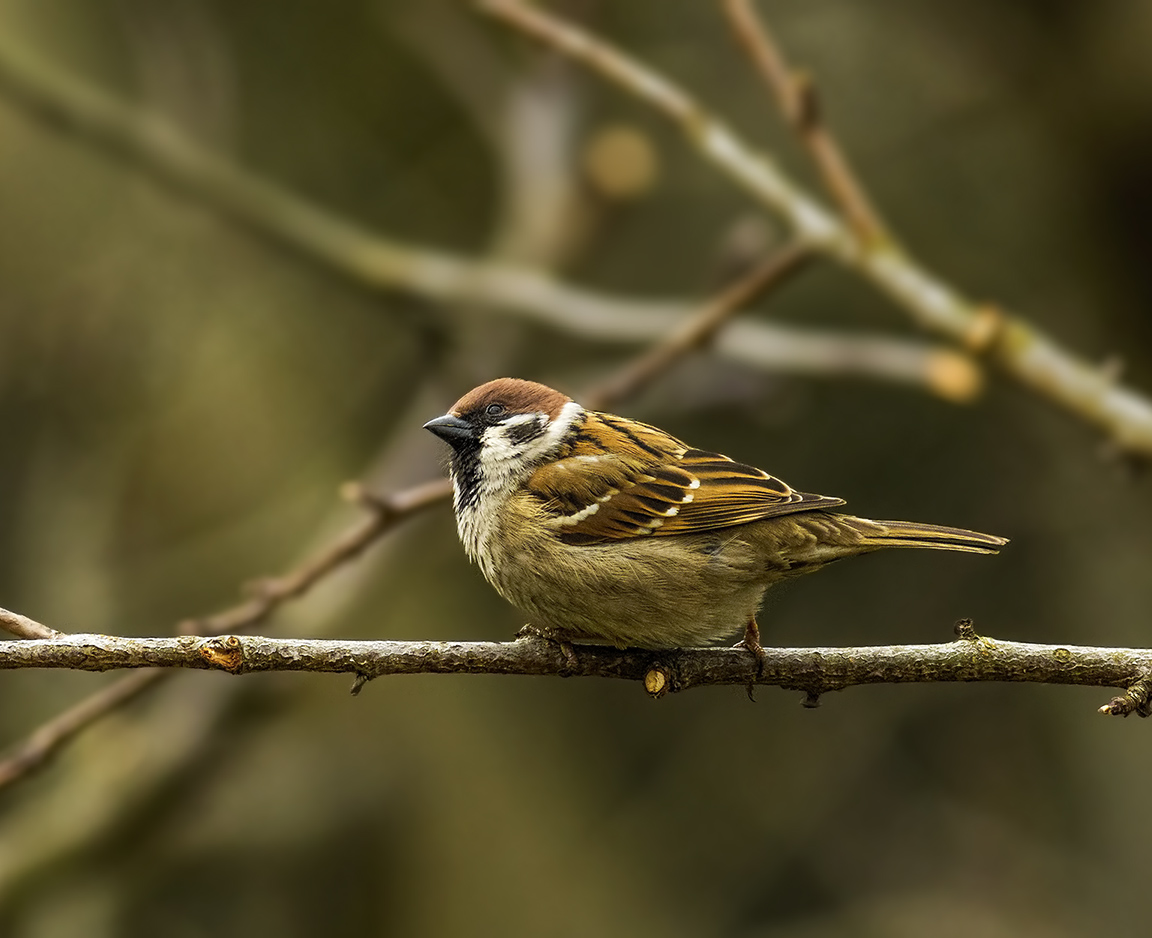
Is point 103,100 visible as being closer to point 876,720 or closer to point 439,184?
point 439,184

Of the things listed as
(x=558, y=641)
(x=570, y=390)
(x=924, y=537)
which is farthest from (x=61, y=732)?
(x=570, y=390)

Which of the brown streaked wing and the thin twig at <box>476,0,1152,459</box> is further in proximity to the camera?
the thin twig at <box>476,0,1152,459</box>

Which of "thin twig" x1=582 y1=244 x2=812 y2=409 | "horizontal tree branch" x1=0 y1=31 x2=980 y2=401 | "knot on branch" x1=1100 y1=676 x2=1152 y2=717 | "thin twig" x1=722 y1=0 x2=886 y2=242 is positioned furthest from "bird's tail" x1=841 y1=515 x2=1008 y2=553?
"horizontal tree branch" x1=0 y1=31 x2=980 y2=401

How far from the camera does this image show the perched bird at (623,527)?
3426 millimetres

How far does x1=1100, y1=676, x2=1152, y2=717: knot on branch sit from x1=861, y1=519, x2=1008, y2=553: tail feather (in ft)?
1.42

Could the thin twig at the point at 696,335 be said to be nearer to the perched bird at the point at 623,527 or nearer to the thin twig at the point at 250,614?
the perched bird at the point at 623,527

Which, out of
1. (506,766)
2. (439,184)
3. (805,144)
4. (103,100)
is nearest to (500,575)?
(805,144)

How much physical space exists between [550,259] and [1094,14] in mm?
2998

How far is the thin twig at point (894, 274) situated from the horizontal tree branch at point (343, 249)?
0.51 meters

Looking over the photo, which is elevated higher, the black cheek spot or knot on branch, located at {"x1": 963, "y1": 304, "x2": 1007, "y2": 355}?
knot on branch, located at {"x1": 963, "y1": 304, "x2": 1007, "y2": 355}

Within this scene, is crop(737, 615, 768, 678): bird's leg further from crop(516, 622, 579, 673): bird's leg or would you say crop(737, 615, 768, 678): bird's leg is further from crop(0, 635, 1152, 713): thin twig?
crop(516, 622, 579, 673): bird's leg

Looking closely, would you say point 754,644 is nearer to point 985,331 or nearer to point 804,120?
point 985,331

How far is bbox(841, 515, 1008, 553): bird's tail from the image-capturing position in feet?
10.7

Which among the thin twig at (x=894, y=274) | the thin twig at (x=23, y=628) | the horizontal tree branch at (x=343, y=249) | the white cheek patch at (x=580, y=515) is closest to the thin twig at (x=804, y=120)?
the thin twig at (x=894, y=274)
